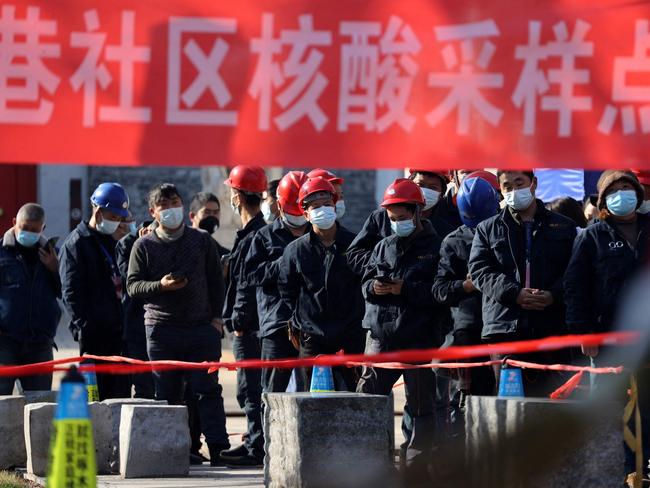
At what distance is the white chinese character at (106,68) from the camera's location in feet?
15.8

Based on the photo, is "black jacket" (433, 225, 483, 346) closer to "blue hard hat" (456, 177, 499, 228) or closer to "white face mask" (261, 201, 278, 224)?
"blue hard hat" (456, 177, 499, 228)

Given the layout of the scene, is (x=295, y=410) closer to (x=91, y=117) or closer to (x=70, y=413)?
(x=70, y=413)

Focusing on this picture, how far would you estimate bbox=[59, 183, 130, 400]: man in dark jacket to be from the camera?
1168 centimetres

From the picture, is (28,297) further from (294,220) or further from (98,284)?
(294,220)

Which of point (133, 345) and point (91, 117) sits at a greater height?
point (91, 117)

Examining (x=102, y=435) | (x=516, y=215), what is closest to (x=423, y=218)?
(x=516, y=215)

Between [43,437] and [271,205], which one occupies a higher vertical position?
[271,205]

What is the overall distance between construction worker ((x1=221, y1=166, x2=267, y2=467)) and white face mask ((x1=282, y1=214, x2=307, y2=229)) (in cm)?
37

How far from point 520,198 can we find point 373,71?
458 centimetres

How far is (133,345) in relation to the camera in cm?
1177

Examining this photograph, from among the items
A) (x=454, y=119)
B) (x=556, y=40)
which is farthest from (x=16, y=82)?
(x=556, y=40)

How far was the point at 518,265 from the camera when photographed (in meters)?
9.36

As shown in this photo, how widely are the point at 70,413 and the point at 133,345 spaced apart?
5.91m

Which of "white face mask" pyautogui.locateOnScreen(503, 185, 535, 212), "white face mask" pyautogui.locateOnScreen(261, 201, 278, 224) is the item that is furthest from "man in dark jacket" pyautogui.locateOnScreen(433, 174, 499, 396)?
"white face mask" pyautogui.locateOnScreen(261, 201, 278, 224)
